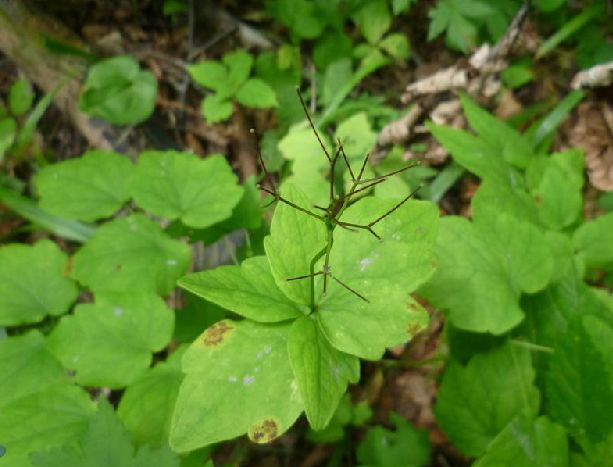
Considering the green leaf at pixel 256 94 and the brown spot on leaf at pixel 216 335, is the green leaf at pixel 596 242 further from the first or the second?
the green leaf at pixel 256 94

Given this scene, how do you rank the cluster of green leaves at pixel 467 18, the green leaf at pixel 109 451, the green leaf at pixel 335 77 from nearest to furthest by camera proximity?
the green leaf at pixel 109 451 → the cluster of green leaves at pixel 467 18 → the green leaf at pixel 335 77

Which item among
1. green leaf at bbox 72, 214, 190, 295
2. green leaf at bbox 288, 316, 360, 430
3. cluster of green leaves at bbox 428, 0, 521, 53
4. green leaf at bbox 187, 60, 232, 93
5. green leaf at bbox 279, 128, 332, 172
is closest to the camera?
green leaf at bbox 288, 316, 360, 430

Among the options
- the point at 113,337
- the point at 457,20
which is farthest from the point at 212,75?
the point at 113,337

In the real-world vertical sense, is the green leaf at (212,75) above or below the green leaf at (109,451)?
above

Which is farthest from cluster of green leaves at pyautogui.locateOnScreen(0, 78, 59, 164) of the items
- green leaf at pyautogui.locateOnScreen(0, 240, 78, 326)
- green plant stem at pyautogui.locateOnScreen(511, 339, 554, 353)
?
green plant stem at pyautogui.locateOnScreen(511, 339, 554, 353)

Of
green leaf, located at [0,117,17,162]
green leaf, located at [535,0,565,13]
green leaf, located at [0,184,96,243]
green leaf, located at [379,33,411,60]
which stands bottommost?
green leaf, located at [0,184,96,243]

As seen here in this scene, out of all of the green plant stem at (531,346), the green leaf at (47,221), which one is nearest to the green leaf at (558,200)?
the green plant stem at (531,346)

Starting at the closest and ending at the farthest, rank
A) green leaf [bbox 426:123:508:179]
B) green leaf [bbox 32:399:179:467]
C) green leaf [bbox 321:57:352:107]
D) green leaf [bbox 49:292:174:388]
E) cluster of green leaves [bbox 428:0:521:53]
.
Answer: green leaf [bbox 32:399:179:467], green leaf [bbox 49:292:174:388], green leaf [bbox 426:123:508:179], cluster of green leaves [bbox 428:0:521:53], green leaf [bbox 321:57:352:107]

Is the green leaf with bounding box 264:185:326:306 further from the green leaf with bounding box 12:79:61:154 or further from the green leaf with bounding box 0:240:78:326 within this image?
the green leaf with bounding box 12:79:61:154

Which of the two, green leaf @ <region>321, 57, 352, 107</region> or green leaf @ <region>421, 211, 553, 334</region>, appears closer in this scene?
green leaf @ <region>421, 211, 553, 334</region>
